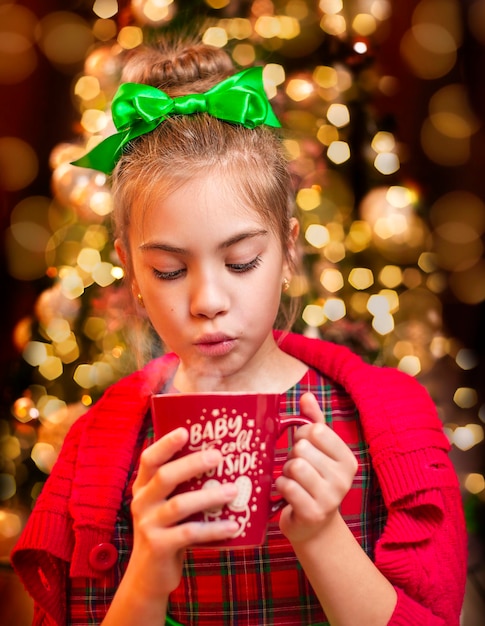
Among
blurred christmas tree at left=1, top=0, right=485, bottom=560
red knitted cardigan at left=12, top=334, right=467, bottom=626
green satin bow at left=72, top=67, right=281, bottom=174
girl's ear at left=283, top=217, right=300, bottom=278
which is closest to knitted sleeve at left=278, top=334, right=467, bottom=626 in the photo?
red knitted cardigan at left=12, top=334, right=467, bottom=626

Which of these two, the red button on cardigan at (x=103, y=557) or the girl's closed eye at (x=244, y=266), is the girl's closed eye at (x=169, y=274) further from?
the red button on cardigan at (x=103, y=557)

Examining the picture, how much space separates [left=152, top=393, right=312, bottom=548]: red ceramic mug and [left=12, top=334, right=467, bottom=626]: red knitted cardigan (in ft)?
0.85

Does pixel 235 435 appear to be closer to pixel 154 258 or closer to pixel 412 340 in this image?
pixel 154 258

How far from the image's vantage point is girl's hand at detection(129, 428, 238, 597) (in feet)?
1.96

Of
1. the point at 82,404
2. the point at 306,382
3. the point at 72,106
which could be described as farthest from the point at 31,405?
the point at 306,382

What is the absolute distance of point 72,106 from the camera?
5.61ft

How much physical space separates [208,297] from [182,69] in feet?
1.28

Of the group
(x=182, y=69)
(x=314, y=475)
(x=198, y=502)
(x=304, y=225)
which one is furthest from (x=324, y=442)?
(x=304, y=225)

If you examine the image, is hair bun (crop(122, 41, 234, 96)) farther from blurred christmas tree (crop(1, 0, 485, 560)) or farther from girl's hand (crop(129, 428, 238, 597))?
girl's hand (crop(129, 428, 238, 597))

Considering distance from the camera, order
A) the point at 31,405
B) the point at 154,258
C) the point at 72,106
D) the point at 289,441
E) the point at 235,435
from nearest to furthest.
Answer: the point at 235,435 < the point at 154,258 < the point at 289,441 < the point at 31,405 < the point at 72,106

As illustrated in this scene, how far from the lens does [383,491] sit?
85 cm

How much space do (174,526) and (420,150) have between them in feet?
4.25

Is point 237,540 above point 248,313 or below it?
below

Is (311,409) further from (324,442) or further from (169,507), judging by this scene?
(169,507)
